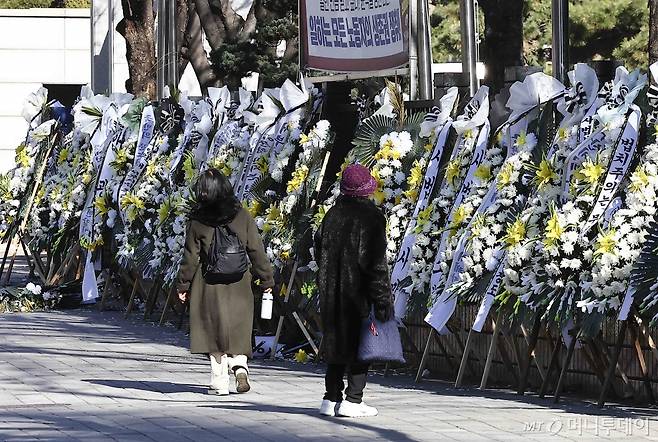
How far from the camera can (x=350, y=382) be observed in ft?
31.9

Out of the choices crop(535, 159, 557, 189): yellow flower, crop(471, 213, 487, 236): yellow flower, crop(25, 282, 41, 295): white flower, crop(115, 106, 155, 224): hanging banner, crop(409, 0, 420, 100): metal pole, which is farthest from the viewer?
crop(25, 282, 41, 295): white flower

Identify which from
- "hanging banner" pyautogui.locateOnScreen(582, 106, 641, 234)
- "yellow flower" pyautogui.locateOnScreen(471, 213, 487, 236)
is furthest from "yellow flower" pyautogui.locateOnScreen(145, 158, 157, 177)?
"hanging banner" pyautogui.locateOnScreen(582, 106, 641, 234)

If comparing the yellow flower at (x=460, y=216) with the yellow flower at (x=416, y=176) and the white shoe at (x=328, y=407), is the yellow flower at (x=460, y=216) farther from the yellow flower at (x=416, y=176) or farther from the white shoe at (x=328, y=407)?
the white shoe at (x=328, y=407)

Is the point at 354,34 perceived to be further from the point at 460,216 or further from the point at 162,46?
the point at 162,46

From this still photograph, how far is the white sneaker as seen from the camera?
9.54 metres

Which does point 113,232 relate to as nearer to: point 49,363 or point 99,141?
point 99,141

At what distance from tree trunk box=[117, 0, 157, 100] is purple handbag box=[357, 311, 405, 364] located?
14.1 metres

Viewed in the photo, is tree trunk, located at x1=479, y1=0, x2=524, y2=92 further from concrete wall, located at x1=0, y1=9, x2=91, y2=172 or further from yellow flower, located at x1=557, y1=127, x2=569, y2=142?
concrete wall, located at x1=0, y1=9, x2=91, y2=172

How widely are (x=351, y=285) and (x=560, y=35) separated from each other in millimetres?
4729

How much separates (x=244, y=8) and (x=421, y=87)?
20938 millimetres

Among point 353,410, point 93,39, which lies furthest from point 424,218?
point 93,39

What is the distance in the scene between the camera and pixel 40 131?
20.3m

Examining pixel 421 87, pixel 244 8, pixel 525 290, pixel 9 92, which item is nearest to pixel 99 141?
pixel 421 87

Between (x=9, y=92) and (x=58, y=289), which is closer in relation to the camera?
(x=58, y=289)
